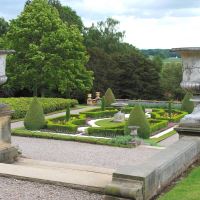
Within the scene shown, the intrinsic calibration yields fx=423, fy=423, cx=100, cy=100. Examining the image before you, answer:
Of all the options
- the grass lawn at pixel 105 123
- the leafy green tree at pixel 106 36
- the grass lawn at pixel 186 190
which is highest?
the leafy green tree at pixel 106 36

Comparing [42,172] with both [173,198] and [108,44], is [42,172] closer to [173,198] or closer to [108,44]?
[173,198]

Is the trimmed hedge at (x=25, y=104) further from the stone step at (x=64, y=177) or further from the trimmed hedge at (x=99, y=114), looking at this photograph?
the stone step at (x=64, y=177)

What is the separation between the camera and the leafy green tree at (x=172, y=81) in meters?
58.0

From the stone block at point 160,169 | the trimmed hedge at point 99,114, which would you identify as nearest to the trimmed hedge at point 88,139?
the trimmed hedge at point 99,114

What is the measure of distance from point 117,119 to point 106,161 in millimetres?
11800

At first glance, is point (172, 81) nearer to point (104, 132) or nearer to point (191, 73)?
point (104, 132)

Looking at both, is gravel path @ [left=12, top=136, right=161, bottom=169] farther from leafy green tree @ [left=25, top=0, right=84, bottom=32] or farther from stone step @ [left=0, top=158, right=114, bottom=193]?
leafy green tree @ [left=25, top=0, right=84, bottom=32]

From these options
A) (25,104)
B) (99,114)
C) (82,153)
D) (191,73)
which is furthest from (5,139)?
(25,104)

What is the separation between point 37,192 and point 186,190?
2214mm

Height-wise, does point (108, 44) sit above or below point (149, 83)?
above

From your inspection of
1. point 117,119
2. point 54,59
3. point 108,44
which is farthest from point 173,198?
point 108,44

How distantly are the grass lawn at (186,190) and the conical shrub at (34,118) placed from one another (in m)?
15.8

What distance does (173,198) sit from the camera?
5832mm

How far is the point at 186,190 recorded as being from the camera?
6.20 metres
